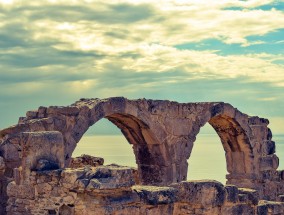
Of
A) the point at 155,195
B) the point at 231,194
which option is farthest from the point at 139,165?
the point at 155,195

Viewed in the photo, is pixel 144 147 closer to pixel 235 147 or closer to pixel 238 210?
pixel 235 147

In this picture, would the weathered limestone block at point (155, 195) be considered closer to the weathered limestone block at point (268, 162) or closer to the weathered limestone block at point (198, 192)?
the weathered limestone block at point (198, 192)

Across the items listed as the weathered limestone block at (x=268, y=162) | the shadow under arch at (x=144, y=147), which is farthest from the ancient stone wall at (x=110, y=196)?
the weathered limestone block at (x=268, y=162)

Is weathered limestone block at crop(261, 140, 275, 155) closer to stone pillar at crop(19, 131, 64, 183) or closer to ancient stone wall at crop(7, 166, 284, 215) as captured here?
ancient stone wall at crop(7, 166, 284, 215)

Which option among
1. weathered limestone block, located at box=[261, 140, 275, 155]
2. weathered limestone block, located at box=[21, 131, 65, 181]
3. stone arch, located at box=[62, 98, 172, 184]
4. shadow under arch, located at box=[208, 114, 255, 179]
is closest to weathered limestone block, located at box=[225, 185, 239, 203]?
weathered limestone block, located at box=[21, 131, 65, 181]

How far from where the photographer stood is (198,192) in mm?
6836

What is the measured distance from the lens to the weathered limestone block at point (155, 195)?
A: 246 inches

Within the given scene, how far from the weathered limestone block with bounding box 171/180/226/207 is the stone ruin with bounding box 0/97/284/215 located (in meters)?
0.01

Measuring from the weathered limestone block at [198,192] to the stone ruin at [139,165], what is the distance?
1 cm

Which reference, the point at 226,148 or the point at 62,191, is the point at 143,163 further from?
the point at 62,191

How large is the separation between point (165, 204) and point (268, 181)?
900cm

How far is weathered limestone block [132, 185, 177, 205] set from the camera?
6250 mm

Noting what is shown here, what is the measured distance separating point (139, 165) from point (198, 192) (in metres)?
6.12

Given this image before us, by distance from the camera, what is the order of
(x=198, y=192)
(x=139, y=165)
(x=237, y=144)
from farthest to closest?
(x=237, y=144) → (x=139, y=165) → (x=198, y=192)
